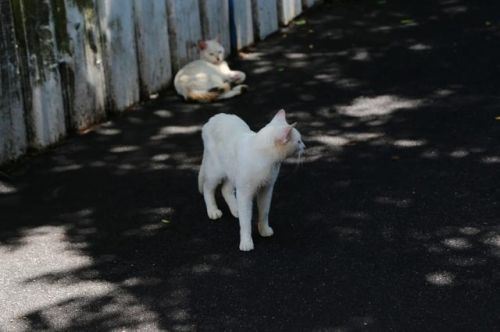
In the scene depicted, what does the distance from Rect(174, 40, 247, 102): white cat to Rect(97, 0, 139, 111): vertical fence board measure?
0.43m

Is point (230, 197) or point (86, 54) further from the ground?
point (86, 54)

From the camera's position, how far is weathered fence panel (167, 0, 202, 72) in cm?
909

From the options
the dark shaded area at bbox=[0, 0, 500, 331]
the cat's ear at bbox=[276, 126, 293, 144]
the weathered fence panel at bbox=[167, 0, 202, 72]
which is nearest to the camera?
the dark shaded area at bbox=[0, 0, 500, 331]

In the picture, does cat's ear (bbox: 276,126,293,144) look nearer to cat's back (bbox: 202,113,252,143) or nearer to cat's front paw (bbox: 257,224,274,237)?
cat's back (bbox: 202,113,252,143)

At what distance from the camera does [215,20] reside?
956 cm

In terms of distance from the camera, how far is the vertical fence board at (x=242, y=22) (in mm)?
9844

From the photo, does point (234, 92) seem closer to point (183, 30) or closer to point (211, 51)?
point (211, 51)

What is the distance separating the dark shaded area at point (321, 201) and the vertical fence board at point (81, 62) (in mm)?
220

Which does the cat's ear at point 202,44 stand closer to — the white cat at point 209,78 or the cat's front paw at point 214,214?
the white cat at point 209,78

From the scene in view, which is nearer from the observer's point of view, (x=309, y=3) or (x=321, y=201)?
(x=321, y=201)

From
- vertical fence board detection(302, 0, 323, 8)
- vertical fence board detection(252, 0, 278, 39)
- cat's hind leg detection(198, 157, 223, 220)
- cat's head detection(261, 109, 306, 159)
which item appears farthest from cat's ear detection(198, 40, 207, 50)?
cat's head detection(261, 109, 306, 159)

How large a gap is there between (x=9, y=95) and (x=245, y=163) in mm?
2528

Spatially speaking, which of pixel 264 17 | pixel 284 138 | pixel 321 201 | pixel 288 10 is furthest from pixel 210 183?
pixel 288 10

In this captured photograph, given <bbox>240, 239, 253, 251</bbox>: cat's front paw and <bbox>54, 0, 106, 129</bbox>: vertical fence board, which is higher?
<bbox>54, 0, 106, 129</bbox>: vertical fence board
